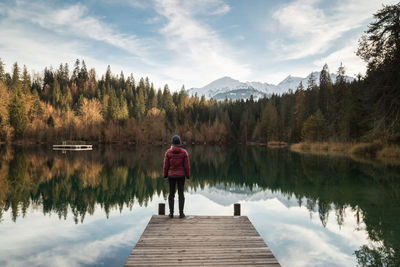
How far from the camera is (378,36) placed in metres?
23.6

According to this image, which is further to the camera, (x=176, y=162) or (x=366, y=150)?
(x=366, y=150)

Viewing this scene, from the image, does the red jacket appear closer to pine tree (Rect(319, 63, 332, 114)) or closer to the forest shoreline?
the forest shoreline

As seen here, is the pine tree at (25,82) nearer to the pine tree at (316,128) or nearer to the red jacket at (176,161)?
the pine tree at (316,128)

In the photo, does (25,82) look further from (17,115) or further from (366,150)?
(366,150)

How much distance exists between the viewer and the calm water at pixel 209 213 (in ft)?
29.8

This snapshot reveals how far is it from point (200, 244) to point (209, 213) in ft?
28.5

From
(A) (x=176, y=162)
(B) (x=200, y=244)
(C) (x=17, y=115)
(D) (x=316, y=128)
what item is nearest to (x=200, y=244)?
(B) (x=200, y=244)

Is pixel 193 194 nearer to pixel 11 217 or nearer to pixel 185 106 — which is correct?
pixel 11 217

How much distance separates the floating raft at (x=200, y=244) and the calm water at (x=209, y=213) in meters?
1.96

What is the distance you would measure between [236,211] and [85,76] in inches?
6114

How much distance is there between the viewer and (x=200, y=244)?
22.6ft

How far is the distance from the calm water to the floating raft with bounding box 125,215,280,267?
6.42 ft

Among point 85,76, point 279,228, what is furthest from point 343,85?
point 85,76

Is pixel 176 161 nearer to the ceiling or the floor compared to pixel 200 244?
nearer to the ceiling
